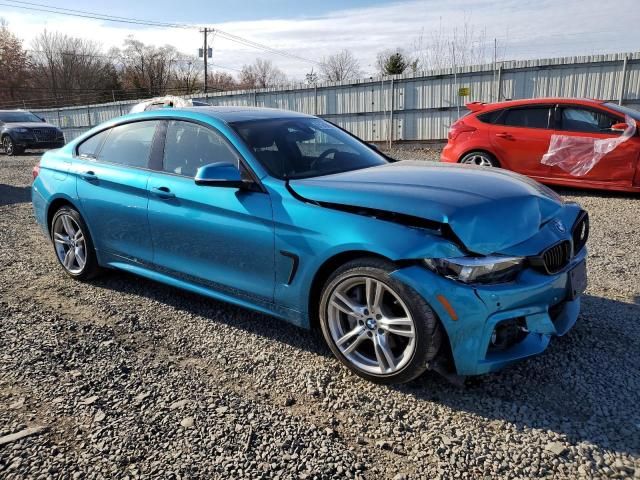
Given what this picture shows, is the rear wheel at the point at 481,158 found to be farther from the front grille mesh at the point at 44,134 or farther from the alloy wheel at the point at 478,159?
the front grille mesh at the point at 44,134

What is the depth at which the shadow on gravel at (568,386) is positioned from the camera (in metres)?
2.55

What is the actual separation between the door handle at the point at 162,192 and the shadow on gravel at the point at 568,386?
106 centimetres

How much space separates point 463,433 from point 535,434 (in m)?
0.34

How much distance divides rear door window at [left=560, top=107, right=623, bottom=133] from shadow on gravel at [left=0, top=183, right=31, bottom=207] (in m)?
9.64

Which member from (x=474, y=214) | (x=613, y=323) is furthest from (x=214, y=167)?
(x=613, y=323)

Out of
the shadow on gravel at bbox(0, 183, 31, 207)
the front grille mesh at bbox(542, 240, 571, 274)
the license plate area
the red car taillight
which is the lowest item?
the shadow on gravel at bbox(0, 183, 31, 207)

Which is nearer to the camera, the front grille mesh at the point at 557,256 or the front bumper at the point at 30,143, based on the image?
the front grille mesh at the point at 557,256

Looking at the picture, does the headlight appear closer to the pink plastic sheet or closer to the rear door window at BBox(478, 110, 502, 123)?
the pink plastic sheet

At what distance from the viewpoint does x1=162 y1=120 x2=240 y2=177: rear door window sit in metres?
3.64

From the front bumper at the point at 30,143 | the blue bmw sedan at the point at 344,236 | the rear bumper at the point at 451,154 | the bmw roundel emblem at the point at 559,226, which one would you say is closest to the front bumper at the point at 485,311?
the blue bmw sedan at the point at 344,236

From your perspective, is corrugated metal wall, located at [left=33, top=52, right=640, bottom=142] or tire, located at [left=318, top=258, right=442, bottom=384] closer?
tire, located at [left=318, top=258, right=442, bottom=384]

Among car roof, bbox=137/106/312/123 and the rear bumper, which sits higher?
car roof, bbox=137/106/312/123

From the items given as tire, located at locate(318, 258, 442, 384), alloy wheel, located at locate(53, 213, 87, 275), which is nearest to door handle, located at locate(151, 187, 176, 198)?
alloy wheel, located at locate(53, 213, 87, 275)

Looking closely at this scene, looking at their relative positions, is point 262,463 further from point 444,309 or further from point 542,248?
point 542,248
